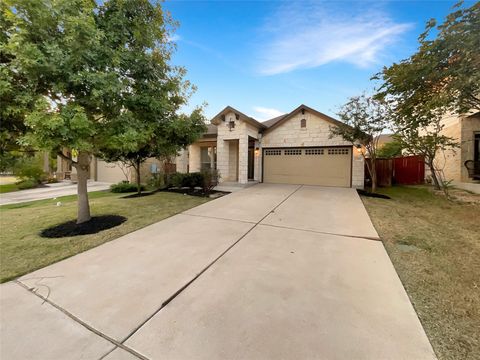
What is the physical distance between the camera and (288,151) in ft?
42.5

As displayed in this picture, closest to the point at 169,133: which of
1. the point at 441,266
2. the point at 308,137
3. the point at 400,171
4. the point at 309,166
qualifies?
the point at 441,266

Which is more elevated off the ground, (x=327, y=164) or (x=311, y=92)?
(x=311, y=92)

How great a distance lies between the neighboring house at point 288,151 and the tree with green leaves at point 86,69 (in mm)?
6585

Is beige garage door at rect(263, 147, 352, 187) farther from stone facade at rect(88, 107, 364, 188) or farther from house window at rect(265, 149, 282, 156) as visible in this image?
stone facade at rect(88, 107, 364, 188)

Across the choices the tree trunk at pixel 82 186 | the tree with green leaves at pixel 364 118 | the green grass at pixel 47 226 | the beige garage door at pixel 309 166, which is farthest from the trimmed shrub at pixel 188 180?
the tree with green leaves at pixel 364 118

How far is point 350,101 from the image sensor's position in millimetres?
9641

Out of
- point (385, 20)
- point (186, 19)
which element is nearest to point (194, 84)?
point (186, 19)

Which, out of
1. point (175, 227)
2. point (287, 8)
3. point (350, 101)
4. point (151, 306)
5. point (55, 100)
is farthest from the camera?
point (350, 101)

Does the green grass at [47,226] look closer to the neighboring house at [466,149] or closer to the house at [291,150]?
the house at [291,150]

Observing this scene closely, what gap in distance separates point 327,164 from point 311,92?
17.4 ft

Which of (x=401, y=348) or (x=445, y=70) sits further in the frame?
→ (x=445, y=70)

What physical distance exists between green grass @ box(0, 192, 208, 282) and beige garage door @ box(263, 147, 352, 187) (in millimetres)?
6842

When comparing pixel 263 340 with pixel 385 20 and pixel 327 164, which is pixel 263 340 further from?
pixel 327 164

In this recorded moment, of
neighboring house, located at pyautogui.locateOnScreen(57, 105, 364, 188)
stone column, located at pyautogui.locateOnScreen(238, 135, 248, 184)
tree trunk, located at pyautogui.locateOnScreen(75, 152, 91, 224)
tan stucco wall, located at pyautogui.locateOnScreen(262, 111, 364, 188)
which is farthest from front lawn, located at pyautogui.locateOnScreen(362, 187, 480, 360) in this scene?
tree trunk, located at pyautogui.locateOnScreen(75, 152, 91, 224)
